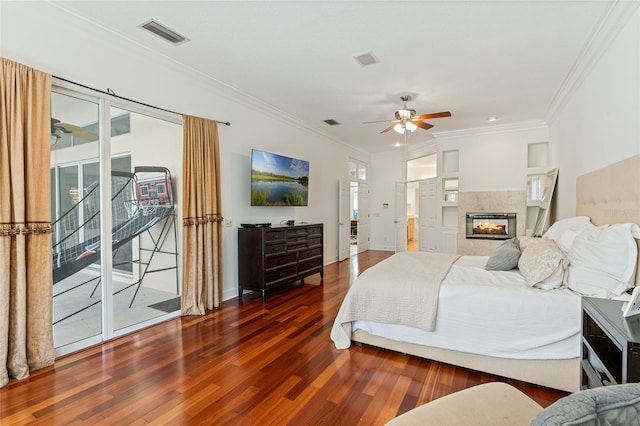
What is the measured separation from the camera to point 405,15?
2574mm

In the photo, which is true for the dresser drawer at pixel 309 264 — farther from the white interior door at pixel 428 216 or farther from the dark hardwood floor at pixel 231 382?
the white interior door at pixel 428 216

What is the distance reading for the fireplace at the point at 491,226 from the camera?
6.07 metres

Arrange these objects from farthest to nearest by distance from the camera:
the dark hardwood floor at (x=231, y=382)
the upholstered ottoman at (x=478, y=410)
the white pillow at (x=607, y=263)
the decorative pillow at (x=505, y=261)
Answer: the decorative pillow at (x=505, y=261), the white pillow at (x=607, y=263), the dark hardwood floor at (x=231, y=382), the upholstered ottoman at (x=478, y=410)

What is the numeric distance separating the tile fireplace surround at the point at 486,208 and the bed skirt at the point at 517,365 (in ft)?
14.0

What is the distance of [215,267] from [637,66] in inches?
169

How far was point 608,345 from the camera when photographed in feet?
5.46

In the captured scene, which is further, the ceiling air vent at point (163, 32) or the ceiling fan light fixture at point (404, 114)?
the ceiling fan light fixture at point (404, 114)

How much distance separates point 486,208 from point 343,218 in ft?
9.77

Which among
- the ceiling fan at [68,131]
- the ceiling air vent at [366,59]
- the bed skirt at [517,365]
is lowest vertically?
the bed skirt at [517,365]

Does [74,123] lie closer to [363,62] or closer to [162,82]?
[162,82]

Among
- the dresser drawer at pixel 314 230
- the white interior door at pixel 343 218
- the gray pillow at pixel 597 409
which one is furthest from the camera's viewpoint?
the white interior door at pixel 343 218

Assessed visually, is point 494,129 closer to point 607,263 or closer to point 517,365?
point 607,263

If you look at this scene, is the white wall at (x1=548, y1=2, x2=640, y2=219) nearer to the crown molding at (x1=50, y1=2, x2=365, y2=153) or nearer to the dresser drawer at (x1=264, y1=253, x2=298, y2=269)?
the dresser drawer at (x1=264, y1=253, x2=298, y2=269)

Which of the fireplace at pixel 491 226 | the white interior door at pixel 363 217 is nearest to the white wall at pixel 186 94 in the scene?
the white interior door at pixel 363 217
